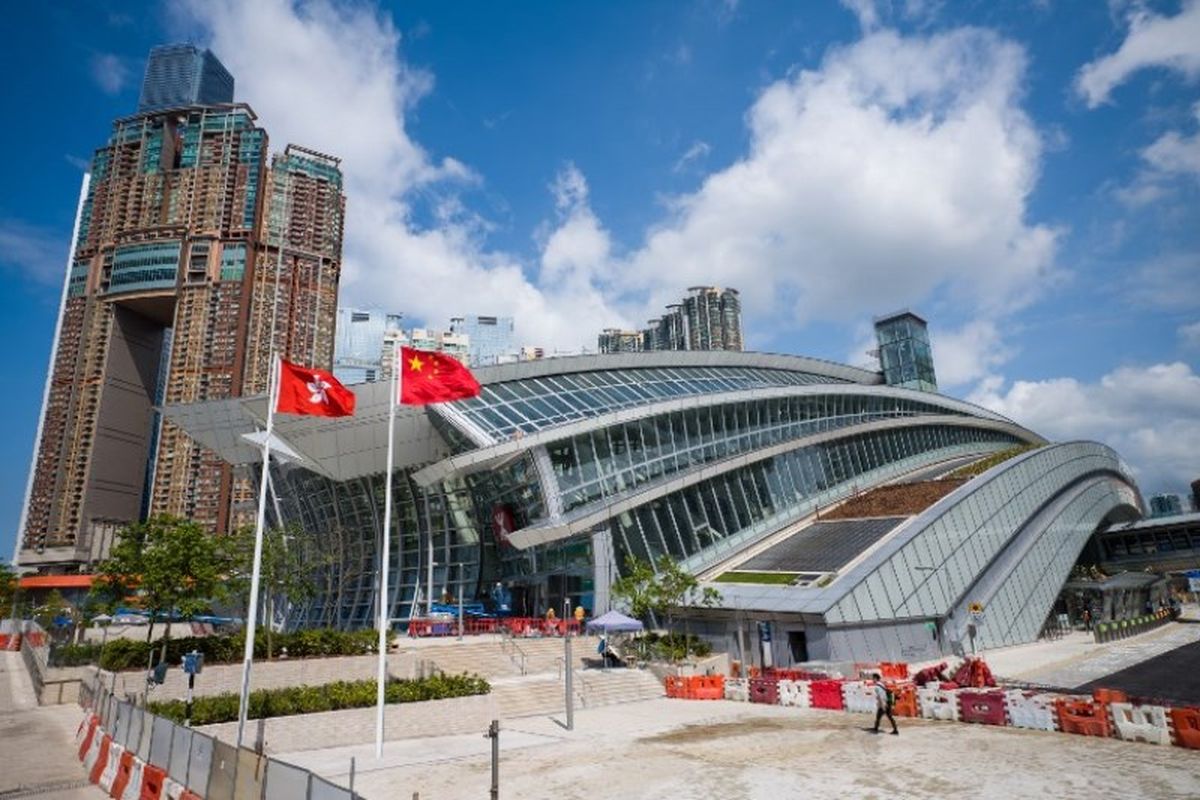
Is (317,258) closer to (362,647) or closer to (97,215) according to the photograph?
(97,215)

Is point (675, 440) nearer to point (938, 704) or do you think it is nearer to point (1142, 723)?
point (938, 704)

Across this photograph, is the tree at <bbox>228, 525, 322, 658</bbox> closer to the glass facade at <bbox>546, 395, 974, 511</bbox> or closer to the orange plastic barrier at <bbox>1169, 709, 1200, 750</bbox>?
the glass facade at <bbox>546, 395, 974, 511</bbox>

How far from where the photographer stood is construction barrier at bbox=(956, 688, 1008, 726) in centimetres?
1920

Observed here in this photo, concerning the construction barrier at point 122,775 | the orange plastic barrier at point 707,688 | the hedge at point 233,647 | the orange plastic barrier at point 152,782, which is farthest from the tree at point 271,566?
the orange plastic barrier at point 152,782

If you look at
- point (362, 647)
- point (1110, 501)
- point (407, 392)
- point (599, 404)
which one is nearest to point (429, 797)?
point (407, 392)

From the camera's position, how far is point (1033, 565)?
4791 cm

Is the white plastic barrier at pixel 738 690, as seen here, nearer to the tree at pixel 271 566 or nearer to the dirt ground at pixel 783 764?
the dirt ground at pixel 783 764

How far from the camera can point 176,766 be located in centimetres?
1279

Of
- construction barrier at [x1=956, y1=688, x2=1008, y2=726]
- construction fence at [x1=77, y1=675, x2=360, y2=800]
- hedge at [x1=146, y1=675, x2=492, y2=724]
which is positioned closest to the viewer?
construction fence at [x1=77, y1=675, x2=360, y2=800]

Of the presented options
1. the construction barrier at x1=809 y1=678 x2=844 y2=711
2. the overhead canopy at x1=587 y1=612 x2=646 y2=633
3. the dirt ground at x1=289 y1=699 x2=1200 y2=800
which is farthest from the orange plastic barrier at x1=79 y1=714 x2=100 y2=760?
the construction barrier at x1=809 y1=678 x2=844 y2=711

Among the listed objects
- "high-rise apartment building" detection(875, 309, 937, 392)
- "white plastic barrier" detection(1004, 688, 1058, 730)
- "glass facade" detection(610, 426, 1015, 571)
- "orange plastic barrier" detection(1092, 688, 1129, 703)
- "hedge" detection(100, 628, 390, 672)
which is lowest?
"white plastic barrier" detection(1004, 688, 1058, 730)

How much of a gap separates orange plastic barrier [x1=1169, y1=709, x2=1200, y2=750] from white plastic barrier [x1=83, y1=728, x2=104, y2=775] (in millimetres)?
24484

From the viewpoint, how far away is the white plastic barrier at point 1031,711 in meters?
18.2

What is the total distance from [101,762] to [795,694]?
20.2 m
